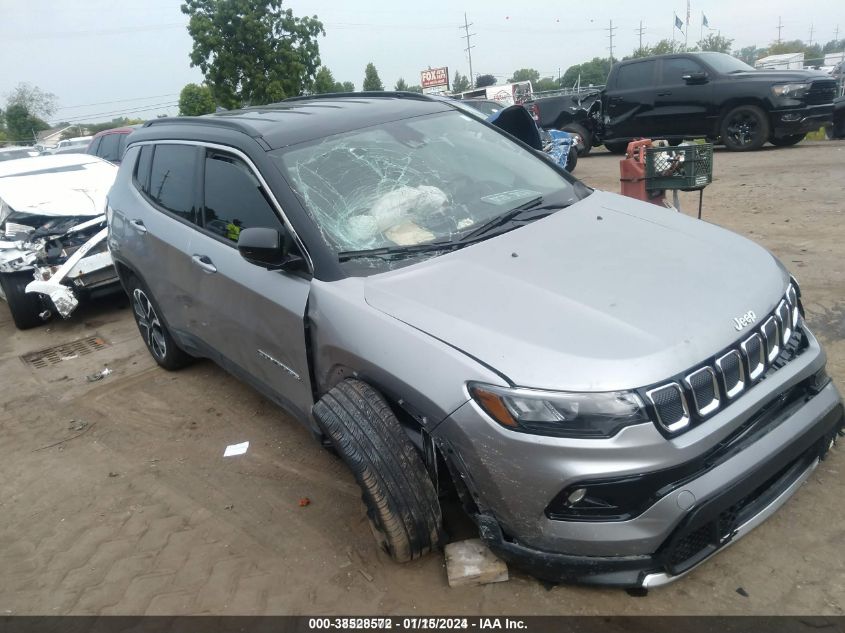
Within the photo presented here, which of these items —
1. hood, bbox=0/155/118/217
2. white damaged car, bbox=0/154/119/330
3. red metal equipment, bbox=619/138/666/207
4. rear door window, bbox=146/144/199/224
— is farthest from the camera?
hood, bbox=0/155/118/217

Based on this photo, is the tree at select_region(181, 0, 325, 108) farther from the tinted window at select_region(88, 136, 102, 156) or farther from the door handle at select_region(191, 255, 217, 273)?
the door handle at select_region(191, 255, 217, 273)

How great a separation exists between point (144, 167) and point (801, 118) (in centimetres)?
1066

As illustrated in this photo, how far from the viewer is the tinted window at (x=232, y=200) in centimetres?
317

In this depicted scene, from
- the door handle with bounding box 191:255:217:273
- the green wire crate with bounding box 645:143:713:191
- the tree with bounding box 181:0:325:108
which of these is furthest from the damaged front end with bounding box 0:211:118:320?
the tree with bounding box 181:0:325:108

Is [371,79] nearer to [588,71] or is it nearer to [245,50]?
[588,71]

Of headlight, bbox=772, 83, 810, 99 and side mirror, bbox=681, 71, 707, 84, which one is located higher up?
side mirror, bbox=681, 71, 707, 84

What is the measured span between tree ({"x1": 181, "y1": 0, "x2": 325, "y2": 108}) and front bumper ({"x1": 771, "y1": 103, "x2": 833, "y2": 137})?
1704 centimetres

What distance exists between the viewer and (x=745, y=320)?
235cm

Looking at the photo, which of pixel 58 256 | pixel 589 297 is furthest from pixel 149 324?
pixel 589 297

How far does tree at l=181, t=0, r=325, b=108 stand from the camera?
22938 millimetres

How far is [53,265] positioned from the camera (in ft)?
20.8

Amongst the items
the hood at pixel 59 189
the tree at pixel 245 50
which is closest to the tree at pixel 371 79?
the tree at pixel 245 50

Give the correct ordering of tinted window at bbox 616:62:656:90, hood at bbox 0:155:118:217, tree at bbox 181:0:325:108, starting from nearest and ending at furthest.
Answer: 1. hood at bbox 0:155:118:217
2. tinted window at bbox 616:62:656:90
3. tree at bbox 181:0:325:108

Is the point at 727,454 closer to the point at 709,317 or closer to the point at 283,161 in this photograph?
the point at 709,317
